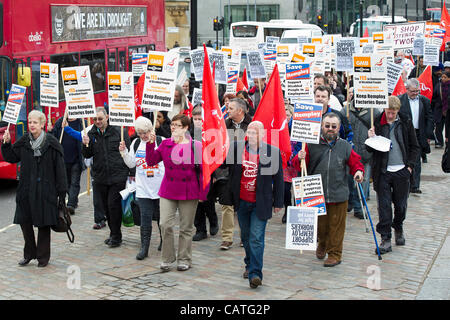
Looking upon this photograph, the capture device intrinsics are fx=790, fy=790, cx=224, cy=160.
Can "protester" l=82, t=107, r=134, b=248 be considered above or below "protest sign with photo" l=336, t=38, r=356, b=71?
below

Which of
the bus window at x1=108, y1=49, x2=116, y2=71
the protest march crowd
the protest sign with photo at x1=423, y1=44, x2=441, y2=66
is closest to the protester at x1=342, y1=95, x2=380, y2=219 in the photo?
the protest march crowd

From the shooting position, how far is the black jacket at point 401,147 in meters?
9.54

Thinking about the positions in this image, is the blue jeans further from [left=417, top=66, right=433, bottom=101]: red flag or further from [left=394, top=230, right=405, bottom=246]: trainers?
[left=417, top=66, right=433, bottom=101]: red flag

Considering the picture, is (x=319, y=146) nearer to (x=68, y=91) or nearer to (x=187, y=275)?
(x=187, y=275)

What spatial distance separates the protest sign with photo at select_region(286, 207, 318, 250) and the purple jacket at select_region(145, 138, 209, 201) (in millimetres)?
1020

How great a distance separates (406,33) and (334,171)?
1449 cm

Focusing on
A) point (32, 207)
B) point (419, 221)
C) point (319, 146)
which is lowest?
point (419, 221)

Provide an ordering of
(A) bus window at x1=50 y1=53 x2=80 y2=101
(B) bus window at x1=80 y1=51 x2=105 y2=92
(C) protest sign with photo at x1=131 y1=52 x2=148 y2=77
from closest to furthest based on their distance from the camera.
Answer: (C) protest sign with photo at x1=131 y1=52 x2=148 y2=77 < (A) bus window at x1=50 y1=53 x2=80 y2=101 < (B) bus window at x1=80 y1=51 x2=105 y2=92

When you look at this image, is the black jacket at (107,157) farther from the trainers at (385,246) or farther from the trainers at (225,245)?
the trainers at (385,246)

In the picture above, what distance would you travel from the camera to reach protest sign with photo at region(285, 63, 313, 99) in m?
11.6

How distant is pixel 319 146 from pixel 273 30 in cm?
3852

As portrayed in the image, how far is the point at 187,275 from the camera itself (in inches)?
338

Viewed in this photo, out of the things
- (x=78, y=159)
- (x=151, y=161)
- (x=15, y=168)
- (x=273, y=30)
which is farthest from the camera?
(x=273, y=30)

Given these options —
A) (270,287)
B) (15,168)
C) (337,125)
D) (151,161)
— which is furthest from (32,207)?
(15,168)
